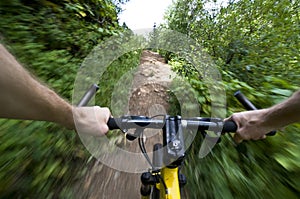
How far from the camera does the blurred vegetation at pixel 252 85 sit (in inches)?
52.1

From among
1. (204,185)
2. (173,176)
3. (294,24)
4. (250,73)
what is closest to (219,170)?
(204,185)

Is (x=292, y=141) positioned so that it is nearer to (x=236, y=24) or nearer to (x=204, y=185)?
(x=204, y=185)

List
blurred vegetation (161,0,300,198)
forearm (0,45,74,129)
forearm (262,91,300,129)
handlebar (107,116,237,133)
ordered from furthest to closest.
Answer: blurred vegetation (161,0,300,198) < handlebar (107,116,237,133) < forearm (262,91,300,129) < forearm (0,45,74,129)

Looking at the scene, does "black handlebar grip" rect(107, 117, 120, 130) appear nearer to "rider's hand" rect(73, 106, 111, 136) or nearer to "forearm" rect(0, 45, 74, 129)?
"rider's hand" rect(73, 106, 111, 136)

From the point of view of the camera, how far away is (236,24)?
15.9 feet

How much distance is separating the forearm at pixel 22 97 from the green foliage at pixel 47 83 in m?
0.75

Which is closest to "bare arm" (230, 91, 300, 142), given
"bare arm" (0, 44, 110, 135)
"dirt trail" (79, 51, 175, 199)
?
"bare arm" (0, 44, 110, 135)

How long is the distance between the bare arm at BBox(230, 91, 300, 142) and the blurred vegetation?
1.38 ft

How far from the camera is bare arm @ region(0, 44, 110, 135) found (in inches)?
28.6

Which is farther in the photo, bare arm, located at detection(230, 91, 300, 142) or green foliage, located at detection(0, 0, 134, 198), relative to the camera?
green foliage, located at detection(0, 0, 134, 198)

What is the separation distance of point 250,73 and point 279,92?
1.70 metres

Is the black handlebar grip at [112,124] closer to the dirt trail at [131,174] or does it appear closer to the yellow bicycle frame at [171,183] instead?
the yellow bicycle frame at [171,183]

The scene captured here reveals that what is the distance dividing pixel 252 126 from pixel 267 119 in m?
0.10

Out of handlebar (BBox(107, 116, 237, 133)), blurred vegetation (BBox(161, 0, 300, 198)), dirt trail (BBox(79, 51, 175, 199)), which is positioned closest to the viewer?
handlebar (BBox(107, 116, 237, 133))
